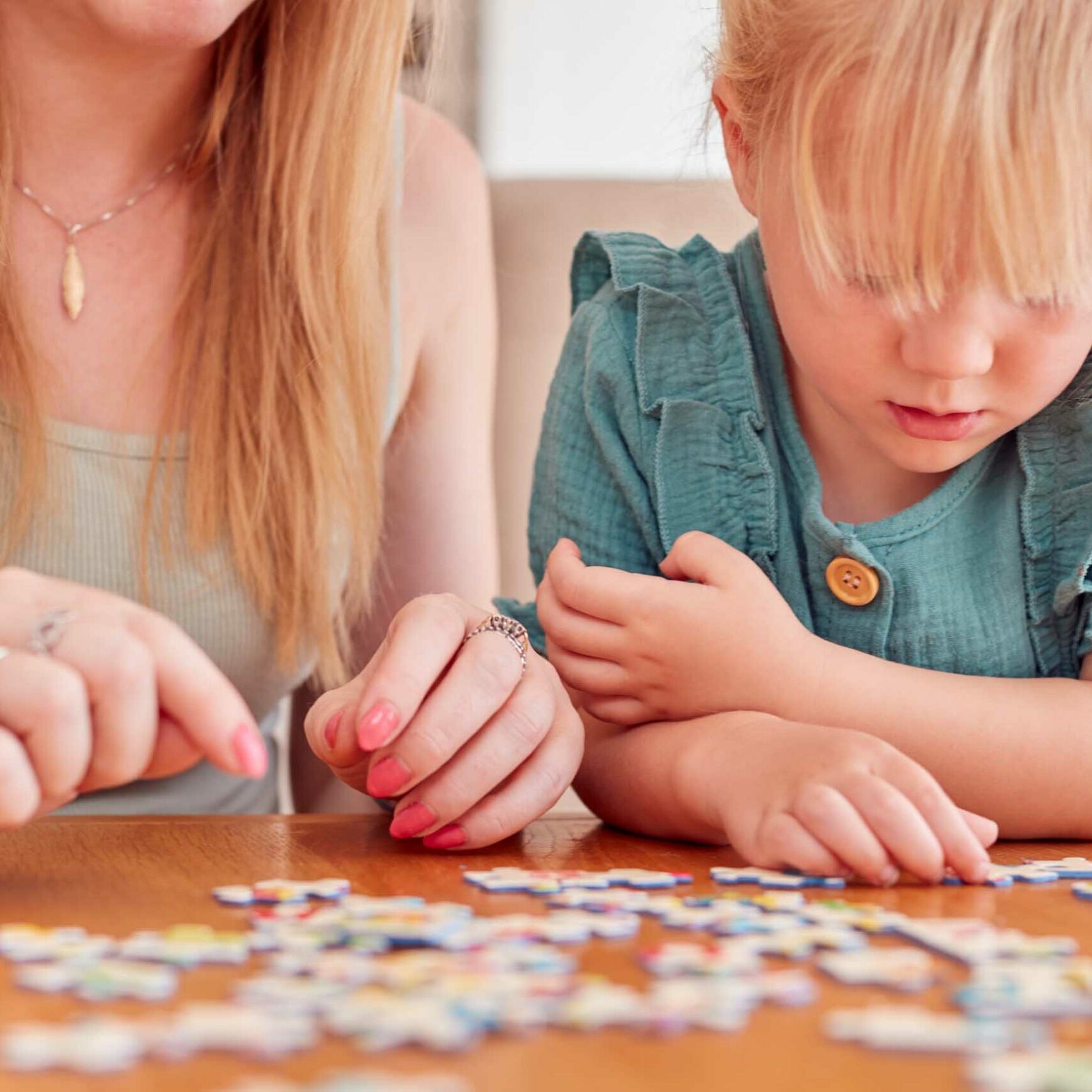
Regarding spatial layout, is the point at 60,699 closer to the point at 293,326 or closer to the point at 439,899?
the point at 439,899

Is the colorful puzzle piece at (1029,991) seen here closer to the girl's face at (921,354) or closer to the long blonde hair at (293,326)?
the girl's face at (921,354)

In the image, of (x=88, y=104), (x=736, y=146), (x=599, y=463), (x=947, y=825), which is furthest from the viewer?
(x=88, y=104)

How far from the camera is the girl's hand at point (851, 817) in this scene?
742 millimetres

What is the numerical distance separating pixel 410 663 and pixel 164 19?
1.96ft

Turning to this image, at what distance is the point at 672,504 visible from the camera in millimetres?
1161

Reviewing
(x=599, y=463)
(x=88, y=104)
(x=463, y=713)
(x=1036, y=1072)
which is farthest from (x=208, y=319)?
(x=1036, y=1072)

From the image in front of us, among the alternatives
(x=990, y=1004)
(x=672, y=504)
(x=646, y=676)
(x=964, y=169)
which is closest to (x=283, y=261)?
(x=672, y=504)

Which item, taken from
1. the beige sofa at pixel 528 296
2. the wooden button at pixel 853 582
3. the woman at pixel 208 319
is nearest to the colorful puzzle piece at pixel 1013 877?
the wooden button at pixel 853 582

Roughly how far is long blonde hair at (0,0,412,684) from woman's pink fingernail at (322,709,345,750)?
1.51ft

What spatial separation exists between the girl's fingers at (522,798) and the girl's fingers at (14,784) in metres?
0.27

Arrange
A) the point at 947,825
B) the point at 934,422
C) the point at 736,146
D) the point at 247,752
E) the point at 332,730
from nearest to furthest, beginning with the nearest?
the point at 247,752 → the point at 947,825 → the point at 332,730 → the point at 934,422 → the point at 736,146

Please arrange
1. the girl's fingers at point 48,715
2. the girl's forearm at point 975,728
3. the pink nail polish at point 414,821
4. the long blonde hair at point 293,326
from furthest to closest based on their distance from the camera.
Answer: the long blonde hair at point 293,326 < the girl's forearm at point 975,728 < the pink nail polish at point 414,821 < the girl's fingers at point 48,715

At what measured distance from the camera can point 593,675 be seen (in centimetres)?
100

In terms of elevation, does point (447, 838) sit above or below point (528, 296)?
below
